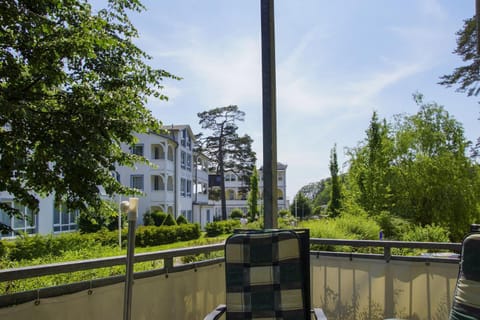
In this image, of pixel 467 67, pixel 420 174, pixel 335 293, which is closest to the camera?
pixel 335 293

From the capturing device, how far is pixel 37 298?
2014 mm

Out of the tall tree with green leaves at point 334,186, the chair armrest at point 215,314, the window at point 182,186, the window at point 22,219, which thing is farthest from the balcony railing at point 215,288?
the window at point 182,186

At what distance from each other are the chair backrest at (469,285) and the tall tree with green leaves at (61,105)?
11.3 ft

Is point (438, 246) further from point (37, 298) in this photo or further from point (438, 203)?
point (438, 203)

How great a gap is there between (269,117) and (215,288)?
153 cm

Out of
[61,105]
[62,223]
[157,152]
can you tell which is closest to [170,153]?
[157,152]

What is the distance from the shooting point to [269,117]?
138 inches

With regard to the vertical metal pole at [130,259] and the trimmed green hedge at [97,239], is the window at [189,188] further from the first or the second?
the vertical metal pole at [130,259]

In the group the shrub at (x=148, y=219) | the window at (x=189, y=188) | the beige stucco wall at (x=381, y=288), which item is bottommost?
the shrub at (x=148, y=219)

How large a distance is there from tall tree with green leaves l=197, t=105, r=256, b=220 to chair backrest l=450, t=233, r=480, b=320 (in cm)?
3202

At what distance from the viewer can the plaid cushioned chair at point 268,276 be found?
2600 mm

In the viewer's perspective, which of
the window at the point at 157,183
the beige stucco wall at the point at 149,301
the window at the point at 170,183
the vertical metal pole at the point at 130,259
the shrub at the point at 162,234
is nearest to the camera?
the vertical metal pole at the point at 130,259

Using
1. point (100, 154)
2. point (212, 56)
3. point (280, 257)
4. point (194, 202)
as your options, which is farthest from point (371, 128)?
point (194, 202)

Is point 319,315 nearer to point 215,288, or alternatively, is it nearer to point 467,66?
point 215,288
